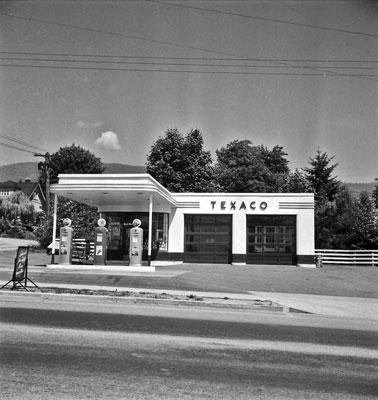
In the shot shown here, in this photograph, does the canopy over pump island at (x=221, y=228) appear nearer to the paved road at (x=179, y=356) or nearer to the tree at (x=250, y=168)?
the paved road at (x=179, y=356)

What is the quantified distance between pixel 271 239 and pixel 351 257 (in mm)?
7423

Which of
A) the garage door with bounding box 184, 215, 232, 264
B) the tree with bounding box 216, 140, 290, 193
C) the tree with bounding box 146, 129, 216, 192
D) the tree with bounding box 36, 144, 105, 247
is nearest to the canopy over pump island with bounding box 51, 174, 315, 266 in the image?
the garage door with bounding box 184, 215, 232, 264

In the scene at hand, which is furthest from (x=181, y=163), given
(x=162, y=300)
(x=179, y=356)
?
(x=179, y=356)

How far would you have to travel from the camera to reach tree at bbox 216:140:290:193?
164 feet

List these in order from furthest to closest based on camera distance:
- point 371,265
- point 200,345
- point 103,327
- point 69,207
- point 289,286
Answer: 1. point 69,207
2. point 371,265
3. point 289,286
4. point 103,327
5. point 200,345

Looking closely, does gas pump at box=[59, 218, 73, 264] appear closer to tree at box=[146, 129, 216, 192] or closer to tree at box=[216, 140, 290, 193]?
tree at box=[146, 129, 216, 192]

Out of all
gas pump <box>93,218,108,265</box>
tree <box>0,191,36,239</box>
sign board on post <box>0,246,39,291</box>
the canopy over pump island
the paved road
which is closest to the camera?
the paved road

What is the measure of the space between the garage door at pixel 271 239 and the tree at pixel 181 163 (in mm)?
17487

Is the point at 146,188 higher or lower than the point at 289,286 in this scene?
higher

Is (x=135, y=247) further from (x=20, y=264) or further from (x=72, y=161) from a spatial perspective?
(x=72, y=161)

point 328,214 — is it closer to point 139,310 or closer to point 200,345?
point 139,310

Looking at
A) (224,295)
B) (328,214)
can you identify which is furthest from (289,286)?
(328,214)

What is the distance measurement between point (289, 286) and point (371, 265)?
47.7 feet

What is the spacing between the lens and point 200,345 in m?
7.13
